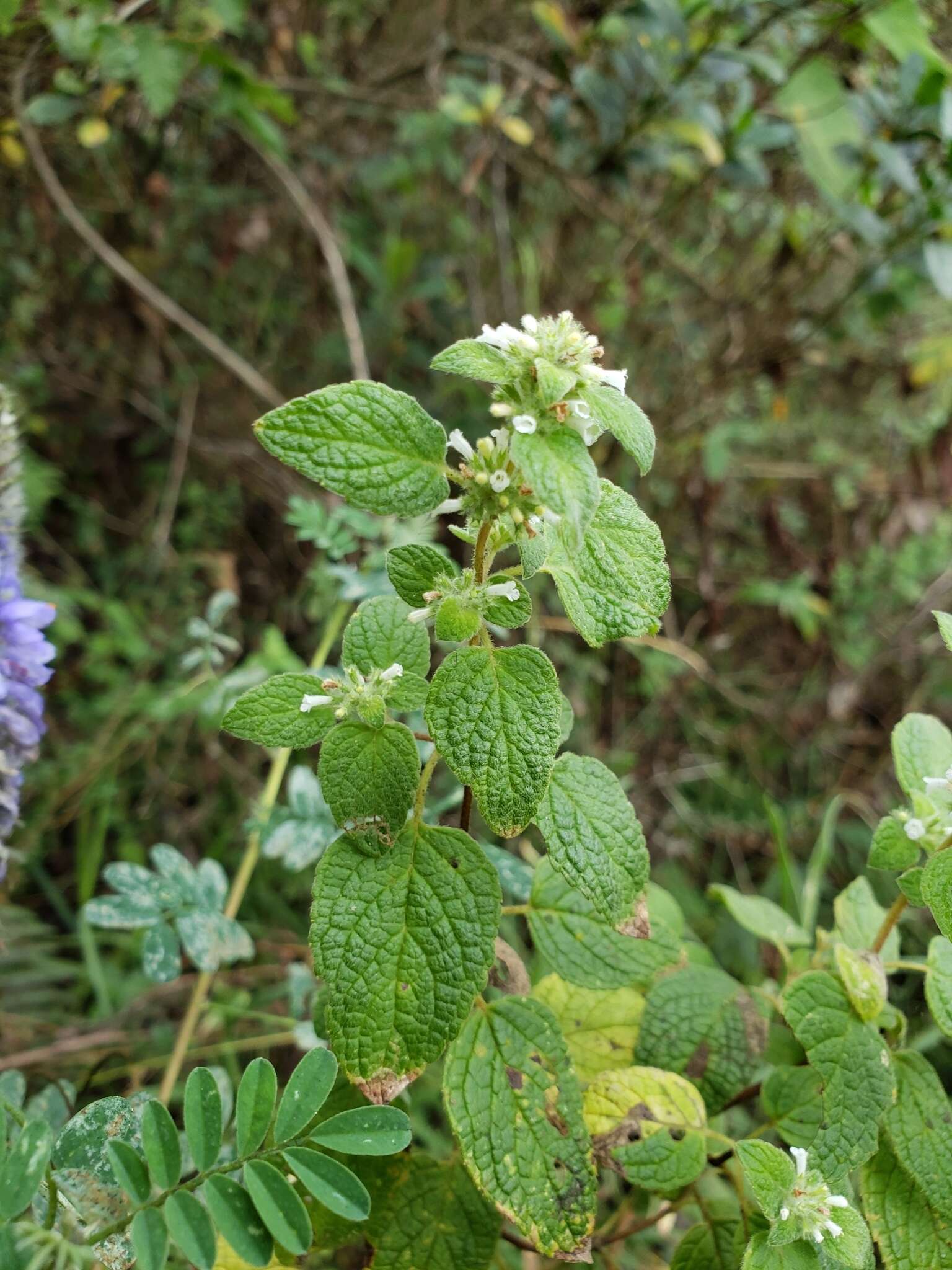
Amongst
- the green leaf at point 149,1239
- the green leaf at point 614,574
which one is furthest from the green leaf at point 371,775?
the green leaf at point 149,1239

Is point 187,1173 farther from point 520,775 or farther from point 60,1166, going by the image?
point 520,775

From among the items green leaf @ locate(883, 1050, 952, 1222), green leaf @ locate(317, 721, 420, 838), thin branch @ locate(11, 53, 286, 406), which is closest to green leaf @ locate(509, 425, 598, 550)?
green leaf @ locate(317, 721, 420, 838)

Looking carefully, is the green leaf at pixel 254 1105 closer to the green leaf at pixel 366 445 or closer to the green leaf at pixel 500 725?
the green leaf at pixel 500 725

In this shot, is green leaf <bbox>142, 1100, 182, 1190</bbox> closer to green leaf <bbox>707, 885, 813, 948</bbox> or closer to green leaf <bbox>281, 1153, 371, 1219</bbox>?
green leaf <bbox>281, 1153, 371, 1219</bbox>

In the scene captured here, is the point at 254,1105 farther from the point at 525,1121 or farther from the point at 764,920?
the point at 764,920

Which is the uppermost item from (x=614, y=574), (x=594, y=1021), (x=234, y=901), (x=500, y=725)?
(x=614, y=574)

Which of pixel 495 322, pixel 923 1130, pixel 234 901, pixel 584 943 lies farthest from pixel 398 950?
pixel 495 322
